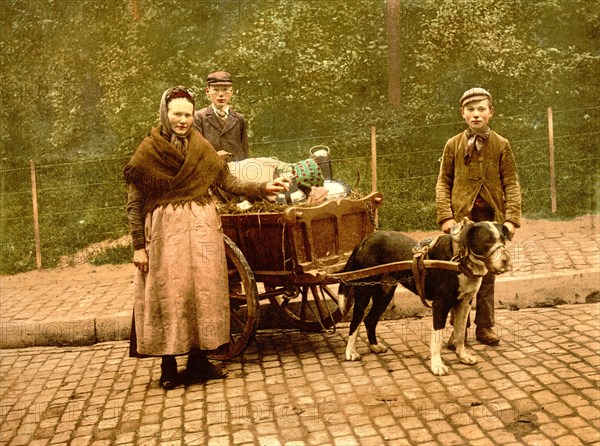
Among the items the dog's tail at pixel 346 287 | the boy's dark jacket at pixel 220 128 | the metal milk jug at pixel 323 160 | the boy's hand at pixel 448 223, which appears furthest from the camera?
the boy's dark jacket at pixel 220 128

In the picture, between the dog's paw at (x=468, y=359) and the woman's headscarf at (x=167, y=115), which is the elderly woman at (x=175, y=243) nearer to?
the woman's headscarf at (x=167, y=115)

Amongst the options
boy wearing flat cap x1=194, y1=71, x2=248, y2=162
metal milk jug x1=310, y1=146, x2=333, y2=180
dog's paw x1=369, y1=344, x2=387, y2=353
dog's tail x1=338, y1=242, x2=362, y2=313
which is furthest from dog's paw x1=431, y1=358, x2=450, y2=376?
boy wearing flat cap x1=194, y1=71, x2=248, y2=162

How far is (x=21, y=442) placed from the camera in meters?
4.11

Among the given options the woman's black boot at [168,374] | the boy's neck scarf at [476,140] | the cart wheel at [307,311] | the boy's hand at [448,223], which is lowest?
the woman's black boot at [168,374]

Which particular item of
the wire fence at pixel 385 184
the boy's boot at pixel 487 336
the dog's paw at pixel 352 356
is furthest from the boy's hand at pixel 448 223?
the wire fence at pixel 385 184

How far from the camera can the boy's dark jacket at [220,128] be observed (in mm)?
6703

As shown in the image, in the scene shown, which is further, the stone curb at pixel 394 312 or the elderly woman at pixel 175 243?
the stone curb at pixel 394 312

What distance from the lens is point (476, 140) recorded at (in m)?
5.06

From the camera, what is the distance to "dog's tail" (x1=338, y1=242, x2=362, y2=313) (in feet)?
16.4

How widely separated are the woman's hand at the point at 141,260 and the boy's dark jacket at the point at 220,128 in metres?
2.17

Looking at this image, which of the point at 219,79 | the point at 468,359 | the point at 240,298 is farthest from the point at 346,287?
the point at 219,79

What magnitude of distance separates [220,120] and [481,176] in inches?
109

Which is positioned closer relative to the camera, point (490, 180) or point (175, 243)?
point (175, 243)

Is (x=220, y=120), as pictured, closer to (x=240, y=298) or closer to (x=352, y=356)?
(x=240, y=298)
